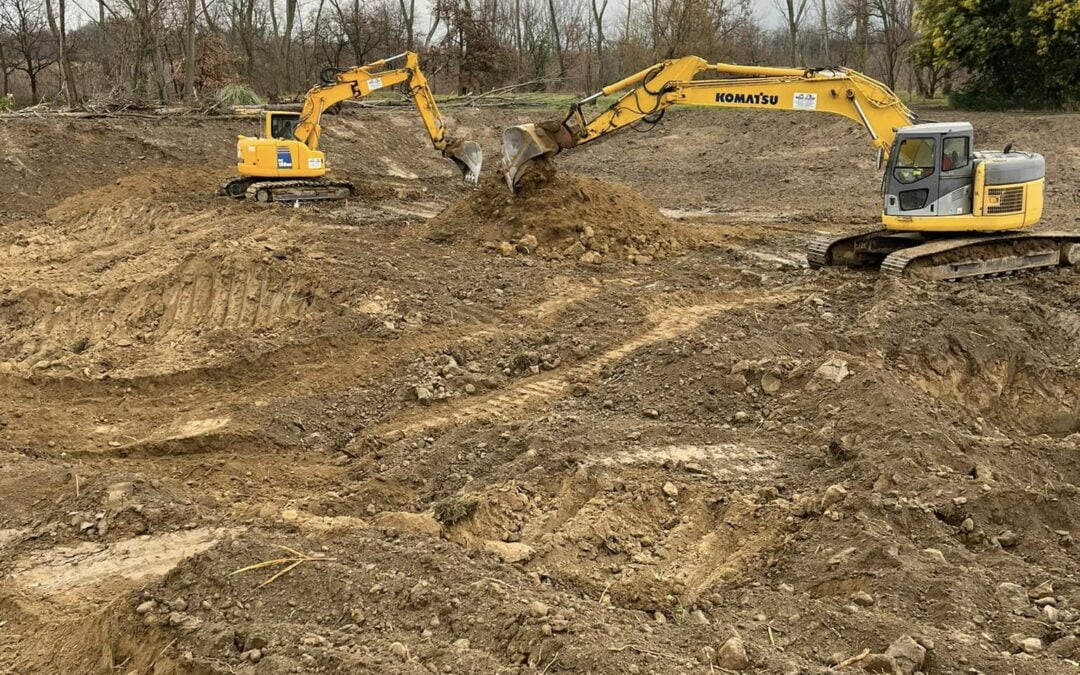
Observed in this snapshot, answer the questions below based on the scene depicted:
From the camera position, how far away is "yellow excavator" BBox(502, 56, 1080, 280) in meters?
10.5

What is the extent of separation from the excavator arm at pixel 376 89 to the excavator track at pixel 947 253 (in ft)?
24.6

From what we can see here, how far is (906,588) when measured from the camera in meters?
4.53

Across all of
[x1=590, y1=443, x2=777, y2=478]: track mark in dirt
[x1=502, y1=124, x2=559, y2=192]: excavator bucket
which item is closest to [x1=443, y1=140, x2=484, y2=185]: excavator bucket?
[x1=502, y1=124, x2=559, y2=192]: excavator bucket

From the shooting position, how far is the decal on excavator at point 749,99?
11234mm

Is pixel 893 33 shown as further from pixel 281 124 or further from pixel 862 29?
pixel 281 124

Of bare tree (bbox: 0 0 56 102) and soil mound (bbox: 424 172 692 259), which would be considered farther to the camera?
bare tree (bbox: 0 0 56 102)

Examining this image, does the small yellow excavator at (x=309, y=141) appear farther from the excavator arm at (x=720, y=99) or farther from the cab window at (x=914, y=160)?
the cab window at (x=914, y=160)

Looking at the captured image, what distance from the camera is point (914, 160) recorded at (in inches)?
419

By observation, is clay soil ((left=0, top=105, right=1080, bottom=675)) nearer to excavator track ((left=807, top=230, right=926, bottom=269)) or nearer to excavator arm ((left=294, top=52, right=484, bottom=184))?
excavator track ((left=807, top=230, right=926, bottom=269))

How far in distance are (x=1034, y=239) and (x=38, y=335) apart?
1166 centimetres

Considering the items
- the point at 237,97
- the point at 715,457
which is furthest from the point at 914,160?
the point at 237,97

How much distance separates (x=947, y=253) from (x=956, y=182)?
84 centimetres

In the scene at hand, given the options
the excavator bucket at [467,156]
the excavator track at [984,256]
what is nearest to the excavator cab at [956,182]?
the excavator track at [984,256]

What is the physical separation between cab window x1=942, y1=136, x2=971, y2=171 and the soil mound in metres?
3.50
